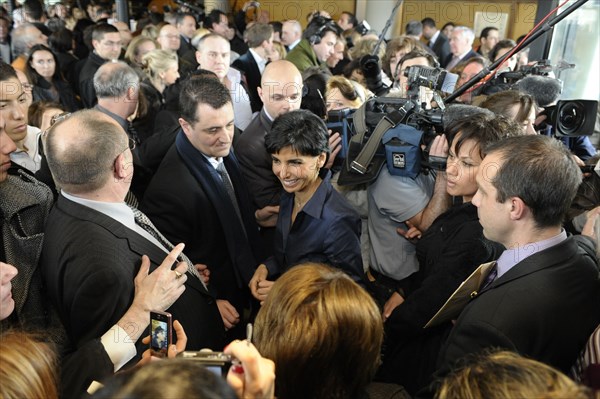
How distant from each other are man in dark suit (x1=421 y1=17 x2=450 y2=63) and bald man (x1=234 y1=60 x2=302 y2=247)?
4.29m

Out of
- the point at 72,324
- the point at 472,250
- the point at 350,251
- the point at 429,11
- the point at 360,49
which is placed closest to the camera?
the point at 72,324

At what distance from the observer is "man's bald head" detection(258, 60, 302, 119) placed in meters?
2.68

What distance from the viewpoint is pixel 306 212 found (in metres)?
1.86

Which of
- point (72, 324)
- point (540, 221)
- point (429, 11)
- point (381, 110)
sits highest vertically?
point (429, 11)

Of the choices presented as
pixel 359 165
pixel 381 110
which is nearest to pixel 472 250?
pixel 359 165

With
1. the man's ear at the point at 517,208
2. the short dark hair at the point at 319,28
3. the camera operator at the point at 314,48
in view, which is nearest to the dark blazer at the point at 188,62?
the camera operator at the point at 314,48

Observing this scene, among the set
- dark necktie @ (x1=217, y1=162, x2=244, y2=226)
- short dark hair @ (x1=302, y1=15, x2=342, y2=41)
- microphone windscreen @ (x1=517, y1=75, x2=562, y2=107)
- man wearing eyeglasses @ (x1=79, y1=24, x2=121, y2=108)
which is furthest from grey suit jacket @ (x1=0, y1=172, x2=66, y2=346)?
short dark hair @ (x1=302, y1=15, x2=342, y2=41)

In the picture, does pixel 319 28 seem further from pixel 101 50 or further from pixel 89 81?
pixel 89 81

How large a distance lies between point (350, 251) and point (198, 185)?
761 millimetres

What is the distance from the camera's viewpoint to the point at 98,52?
4.39 metres

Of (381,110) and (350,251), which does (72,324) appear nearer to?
(350,251)

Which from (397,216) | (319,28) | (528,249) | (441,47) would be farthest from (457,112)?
(441,47)

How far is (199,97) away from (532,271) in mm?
1531

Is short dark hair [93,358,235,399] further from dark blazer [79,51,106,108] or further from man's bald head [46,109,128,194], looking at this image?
dark blazer [79,51,106,108]
